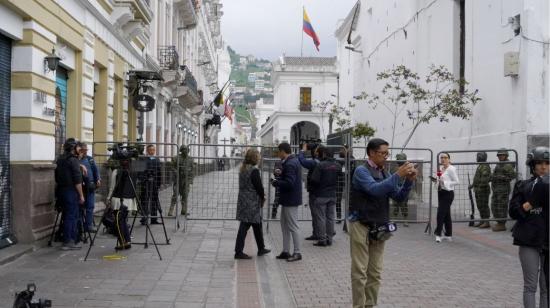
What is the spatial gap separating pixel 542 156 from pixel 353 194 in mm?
1819

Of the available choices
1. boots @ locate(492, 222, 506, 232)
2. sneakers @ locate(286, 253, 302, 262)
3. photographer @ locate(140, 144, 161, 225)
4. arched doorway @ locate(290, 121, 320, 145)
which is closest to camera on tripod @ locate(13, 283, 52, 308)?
sneakers @ locate(286, 253, 302, 262)

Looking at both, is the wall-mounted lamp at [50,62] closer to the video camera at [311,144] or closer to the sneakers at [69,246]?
the sneakers at [69,246]

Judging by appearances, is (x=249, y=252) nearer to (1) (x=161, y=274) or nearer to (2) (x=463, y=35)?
(1) (x=161, y=274)

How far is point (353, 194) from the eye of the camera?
20.2 feet

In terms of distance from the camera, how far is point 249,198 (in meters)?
9.43

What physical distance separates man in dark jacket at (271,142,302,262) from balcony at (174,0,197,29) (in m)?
→ 19.8

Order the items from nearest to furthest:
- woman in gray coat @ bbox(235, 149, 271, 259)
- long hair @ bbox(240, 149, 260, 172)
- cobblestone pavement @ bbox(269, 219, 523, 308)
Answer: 1. cobblestone pavement @ bbox(269, 219, 523, 308)
2. woman in gray coat @ bbox(235, 149, 271, 259)
3. long hair @ bbox(240, 149, 260, 172)

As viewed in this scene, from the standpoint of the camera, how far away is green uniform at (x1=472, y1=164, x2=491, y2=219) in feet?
42.6

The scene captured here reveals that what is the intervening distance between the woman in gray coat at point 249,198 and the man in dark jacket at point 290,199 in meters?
0.36

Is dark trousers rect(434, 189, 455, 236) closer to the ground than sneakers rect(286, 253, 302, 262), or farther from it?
farther from it

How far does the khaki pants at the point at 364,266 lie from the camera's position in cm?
588

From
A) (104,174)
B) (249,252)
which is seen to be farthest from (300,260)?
(104,174)

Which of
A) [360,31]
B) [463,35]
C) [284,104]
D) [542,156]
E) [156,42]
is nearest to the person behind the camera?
[542,156]

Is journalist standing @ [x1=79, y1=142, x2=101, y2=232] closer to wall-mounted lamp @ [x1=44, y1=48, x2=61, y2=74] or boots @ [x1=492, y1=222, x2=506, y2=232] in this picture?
wall-mounted lamp @ [x1=44, y1=48, x2=61, y2=74]
